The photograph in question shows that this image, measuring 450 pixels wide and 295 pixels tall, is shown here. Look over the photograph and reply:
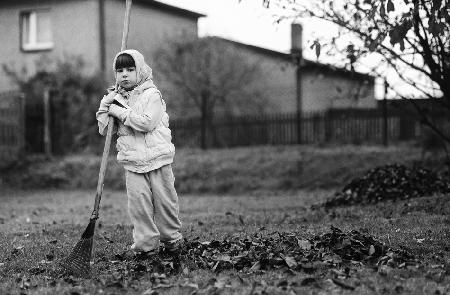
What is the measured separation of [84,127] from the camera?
60.1 feet

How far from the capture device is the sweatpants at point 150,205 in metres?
5.95

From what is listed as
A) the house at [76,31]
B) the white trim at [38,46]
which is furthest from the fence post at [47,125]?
the white trim at [38,46]

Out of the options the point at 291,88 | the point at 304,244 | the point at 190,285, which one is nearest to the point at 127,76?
the point at 190,285

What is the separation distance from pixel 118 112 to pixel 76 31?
17.6 m

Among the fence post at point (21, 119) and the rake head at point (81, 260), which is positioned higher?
the fence post at point (21, 119)

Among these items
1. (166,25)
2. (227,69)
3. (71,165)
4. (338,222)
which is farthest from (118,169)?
(166,25)

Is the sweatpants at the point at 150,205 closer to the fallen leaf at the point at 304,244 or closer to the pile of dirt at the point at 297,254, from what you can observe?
the pile of dirt at the point at 297,254

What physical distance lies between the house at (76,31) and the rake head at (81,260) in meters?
15.9

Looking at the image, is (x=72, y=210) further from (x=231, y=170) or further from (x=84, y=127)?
(x=84, y=127)

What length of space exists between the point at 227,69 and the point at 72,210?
11.3 meters

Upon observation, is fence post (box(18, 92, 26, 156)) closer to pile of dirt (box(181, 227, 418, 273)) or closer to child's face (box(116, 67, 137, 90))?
pile of dirt (box(181, 227, 418, 273))

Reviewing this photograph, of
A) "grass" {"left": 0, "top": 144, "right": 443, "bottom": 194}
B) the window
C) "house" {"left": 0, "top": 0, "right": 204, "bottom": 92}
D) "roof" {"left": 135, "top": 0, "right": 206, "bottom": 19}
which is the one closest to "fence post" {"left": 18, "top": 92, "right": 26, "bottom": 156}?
"grass" {"left": 0, "top": 144, "right": 443, "bottom": 194}

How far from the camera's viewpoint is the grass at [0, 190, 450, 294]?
489 centimetres

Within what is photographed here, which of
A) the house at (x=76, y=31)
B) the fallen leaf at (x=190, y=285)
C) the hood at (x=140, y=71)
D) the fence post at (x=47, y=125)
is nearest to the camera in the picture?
the fallen leaf at (x=190, y=285)
